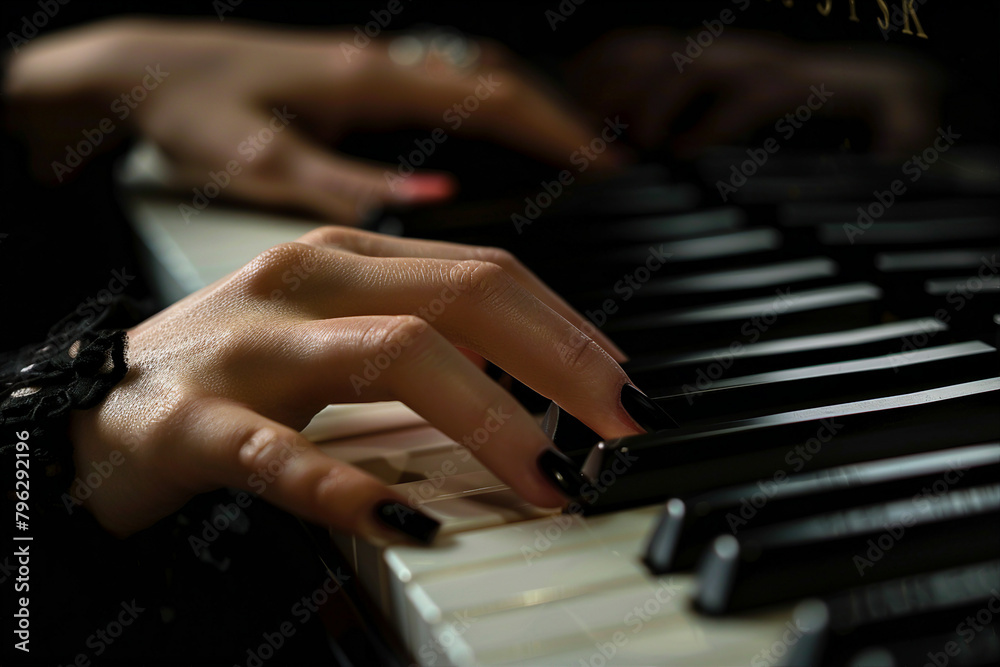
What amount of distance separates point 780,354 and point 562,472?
0.86ft

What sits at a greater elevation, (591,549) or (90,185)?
(591,549)

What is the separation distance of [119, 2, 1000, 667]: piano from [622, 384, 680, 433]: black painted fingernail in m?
0.02

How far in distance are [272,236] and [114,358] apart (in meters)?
0.56

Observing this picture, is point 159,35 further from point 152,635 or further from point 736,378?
point 736,378

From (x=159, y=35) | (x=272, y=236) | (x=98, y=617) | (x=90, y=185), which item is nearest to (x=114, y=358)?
(x=98, y=617)

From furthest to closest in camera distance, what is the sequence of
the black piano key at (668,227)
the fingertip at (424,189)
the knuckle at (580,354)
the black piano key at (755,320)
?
the fingertip at (424,189), the black piano key at (668,227), the black piano key at (755,320), the knuckle at (580,354)

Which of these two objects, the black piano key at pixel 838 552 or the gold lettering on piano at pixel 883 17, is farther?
the gold lettering on piano at pixel 883 17

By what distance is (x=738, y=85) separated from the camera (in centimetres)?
130

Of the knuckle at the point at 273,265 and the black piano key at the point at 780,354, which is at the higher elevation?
the knuckle at the point at 273,265

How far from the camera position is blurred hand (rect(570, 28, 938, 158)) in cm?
98

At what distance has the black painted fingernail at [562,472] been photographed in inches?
22.7

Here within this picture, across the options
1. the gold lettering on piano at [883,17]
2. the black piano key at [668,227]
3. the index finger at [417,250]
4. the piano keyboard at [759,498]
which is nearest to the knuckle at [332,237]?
the index finger at [417,250]

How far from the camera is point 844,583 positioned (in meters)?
0.45

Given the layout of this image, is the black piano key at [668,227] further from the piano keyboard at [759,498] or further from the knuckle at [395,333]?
the knuckle at [395,333]
